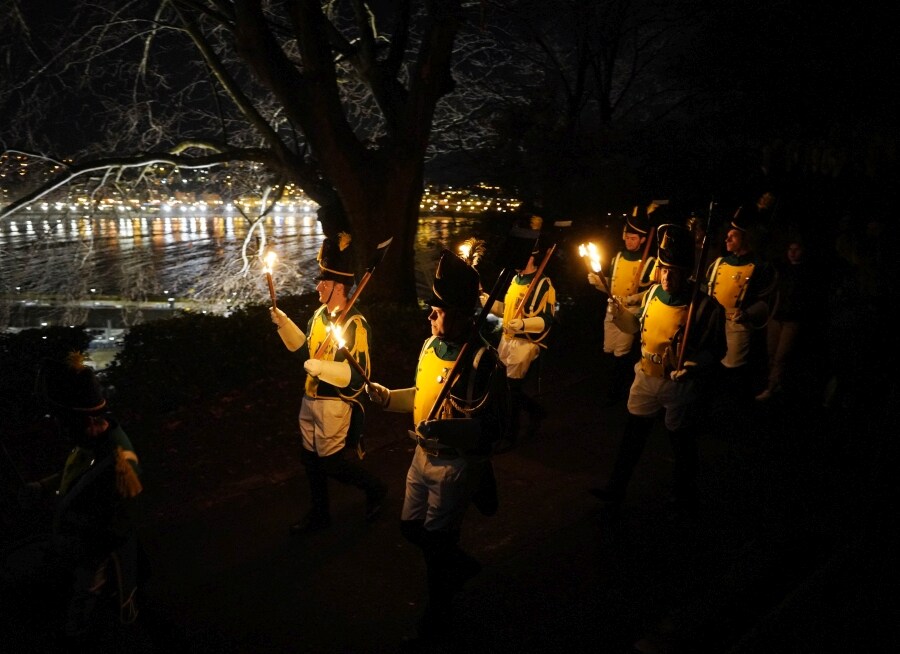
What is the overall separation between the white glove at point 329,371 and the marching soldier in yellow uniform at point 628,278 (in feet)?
11.9

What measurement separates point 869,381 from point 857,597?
2.50 m

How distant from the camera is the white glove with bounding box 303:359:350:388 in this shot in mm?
3943

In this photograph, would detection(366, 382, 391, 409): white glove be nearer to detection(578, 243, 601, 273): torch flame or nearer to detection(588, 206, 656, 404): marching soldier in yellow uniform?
detection(578, 243, 601, 273): torch flame

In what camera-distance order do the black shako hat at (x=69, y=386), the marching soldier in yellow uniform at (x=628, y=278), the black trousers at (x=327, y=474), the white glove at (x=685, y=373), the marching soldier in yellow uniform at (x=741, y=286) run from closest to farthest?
1. the black shako hat at (x=69, y=386)
2. the black trousers at (x=327, y=474)
3. the white glove at (x=685, y=373)
4. the marching soldier in yellow uniform at (x=741, y=286)
5. the marching soldier in yellow uniform at (x=628, y=278)

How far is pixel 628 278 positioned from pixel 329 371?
429cm

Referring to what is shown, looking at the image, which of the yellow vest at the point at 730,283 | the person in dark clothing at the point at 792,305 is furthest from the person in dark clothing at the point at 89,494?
the person in dark clothing at the point at 792,305

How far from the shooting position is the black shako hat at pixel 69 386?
9.08ft

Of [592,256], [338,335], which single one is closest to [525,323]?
[592,256]

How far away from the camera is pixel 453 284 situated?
3.21 metres

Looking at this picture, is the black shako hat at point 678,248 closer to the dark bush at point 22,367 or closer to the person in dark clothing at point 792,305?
the person in dark clothing at point 792,305

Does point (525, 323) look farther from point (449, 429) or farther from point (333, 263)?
point (449, 429)

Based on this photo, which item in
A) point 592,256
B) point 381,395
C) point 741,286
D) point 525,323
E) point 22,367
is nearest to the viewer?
point 381,395

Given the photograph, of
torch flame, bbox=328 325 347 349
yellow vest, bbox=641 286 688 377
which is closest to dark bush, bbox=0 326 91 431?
torch flame, bbox=328 325 347 349

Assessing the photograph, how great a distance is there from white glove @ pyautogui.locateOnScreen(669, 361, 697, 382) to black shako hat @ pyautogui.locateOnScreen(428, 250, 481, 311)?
2.02m
